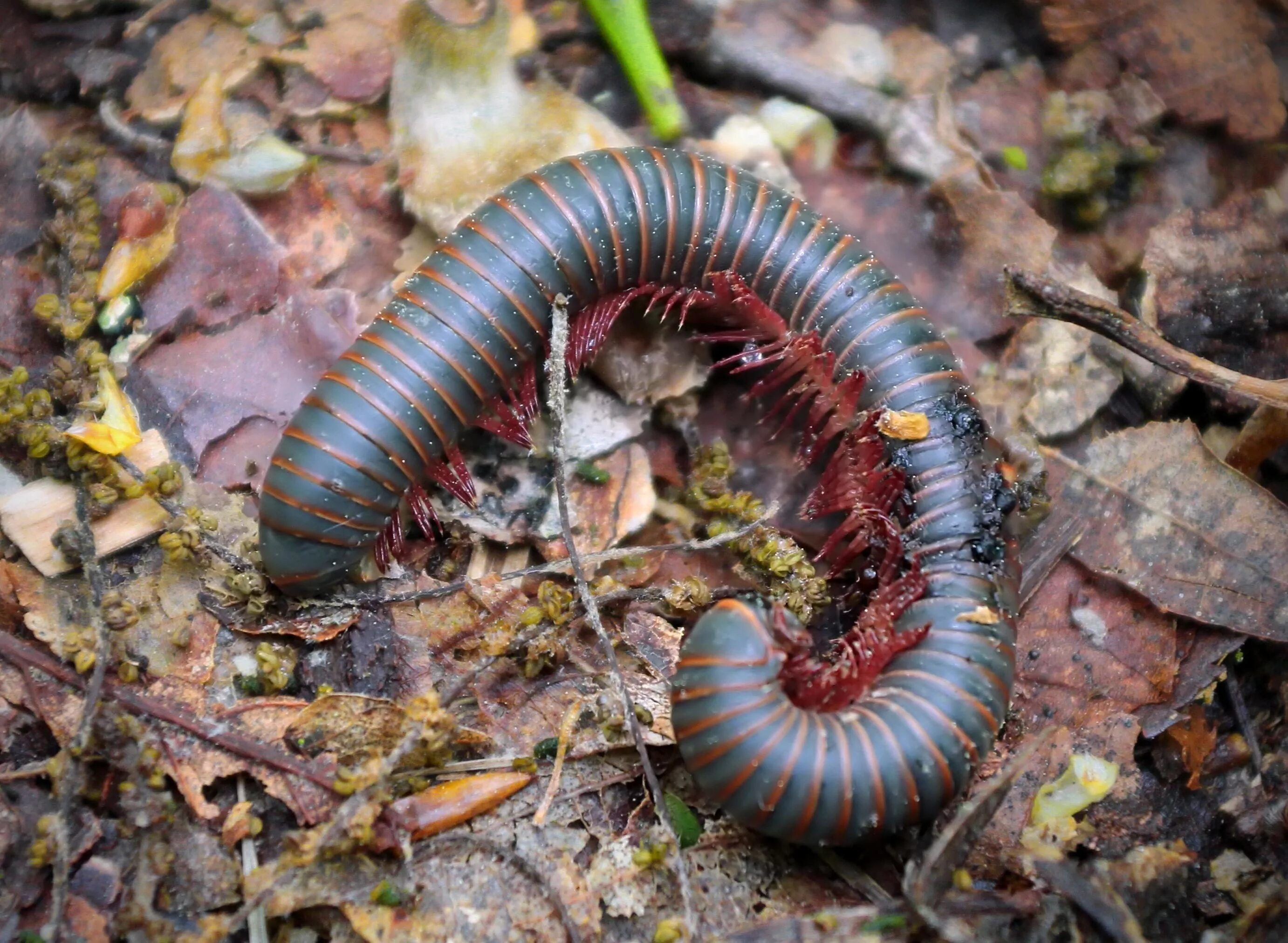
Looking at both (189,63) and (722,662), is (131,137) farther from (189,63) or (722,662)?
(722,662)

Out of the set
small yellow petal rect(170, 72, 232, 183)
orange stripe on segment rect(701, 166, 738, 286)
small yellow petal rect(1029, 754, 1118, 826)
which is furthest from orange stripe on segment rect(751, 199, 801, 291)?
small yellow petal rect(170, 72, 232, 183)

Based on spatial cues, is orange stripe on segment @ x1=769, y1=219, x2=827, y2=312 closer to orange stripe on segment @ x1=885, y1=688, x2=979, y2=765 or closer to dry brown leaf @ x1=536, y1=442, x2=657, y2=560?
dry brown leaf @ x1=536, y1=442, x2=657, y2=560

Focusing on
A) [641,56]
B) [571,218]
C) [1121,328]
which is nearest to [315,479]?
[571,218]

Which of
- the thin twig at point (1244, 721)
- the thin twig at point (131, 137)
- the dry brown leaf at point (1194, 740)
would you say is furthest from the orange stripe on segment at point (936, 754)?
the thin twig at point (131, 137)

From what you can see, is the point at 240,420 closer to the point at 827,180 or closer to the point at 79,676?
the point at 79,676

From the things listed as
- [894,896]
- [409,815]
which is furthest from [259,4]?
[894,896]

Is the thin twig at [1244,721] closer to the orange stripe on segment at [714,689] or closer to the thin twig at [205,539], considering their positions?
the orange stripe on segment at [714,689]

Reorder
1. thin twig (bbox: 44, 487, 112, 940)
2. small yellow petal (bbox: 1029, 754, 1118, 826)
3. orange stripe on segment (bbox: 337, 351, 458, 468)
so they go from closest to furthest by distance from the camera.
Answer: thin twig (bbox: 44, 487, 112, 940) < small yellow petal (bbox: 1029, 754, 1118, 826) < orange stripe on segment (bbox: 337, 351, 458, 468)
